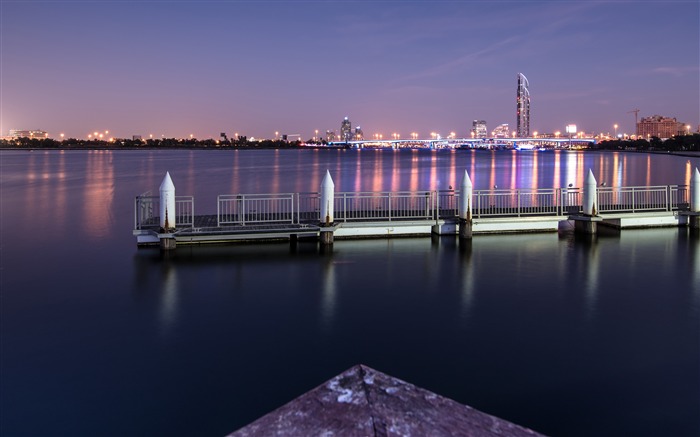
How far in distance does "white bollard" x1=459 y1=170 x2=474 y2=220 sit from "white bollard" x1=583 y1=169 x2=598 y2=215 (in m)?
4.05

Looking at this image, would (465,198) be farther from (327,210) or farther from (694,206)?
(694,206)

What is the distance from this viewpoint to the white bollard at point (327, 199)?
16875 millimetres

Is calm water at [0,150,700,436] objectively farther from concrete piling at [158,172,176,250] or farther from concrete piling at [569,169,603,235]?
concrete piling at [569,169,603,235]

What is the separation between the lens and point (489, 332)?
9.73 meters

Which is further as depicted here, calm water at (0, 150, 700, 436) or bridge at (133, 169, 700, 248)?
bridge at (133, 169, 700, 248)

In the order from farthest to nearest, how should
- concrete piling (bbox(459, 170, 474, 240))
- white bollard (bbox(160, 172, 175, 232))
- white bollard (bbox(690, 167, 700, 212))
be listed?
white bollard (bbox(690, 167, 700, 212))
concrete piling (bbox(459, 170, 474, 240))
white bollard (bbox(160, 172, 175, 232))

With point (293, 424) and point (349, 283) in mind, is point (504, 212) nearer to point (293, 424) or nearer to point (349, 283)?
point (349, 283)

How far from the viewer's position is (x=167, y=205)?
1590 cm

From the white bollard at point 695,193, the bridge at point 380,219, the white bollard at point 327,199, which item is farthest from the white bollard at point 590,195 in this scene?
the white bollard at point 327,199

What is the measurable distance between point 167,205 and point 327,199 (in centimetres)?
452

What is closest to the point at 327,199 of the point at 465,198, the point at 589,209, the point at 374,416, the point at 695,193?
the point at 465,198

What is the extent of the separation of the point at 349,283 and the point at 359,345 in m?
4.03

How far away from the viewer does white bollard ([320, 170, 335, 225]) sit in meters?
16.9

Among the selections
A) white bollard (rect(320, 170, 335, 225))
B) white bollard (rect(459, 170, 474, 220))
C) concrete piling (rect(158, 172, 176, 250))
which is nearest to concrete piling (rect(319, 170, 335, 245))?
white bollard (rect(320, 170, 335, 225))
